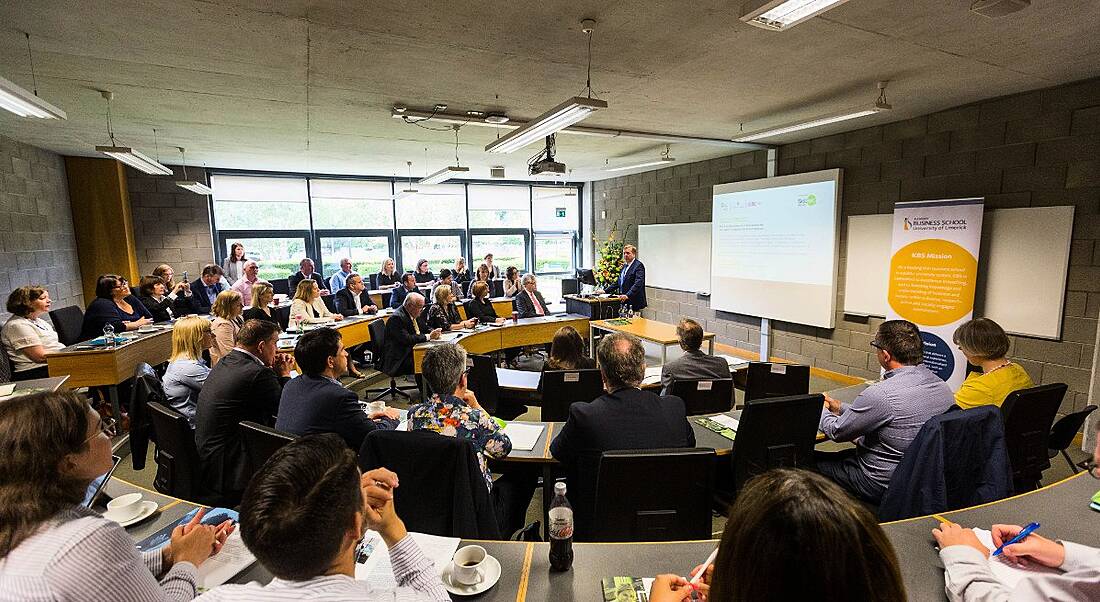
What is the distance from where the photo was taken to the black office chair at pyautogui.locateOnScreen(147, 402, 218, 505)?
7.67 ft

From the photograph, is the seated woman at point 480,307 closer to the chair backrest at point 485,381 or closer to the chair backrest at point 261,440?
the chair backrest at point 485,381

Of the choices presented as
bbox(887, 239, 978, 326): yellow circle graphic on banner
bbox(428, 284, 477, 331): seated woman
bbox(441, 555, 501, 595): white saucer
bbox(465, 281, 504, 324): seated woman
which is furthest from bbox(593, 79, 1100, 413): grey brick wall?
bbox(441, 555, 501, 595): white saucer

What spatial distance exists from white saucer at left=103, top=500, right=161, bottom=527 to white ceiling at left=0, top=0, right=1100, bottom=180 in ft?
7.65

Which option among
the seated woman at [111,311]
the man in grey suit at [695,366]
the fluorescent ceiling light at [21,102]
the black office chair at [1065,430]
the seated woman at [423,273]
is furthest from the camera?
the seated woman at [423,273]

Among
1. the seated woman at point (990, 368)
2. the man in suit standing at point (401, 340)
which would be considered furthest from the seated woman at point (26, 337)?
the seated woman at point (990, 368)

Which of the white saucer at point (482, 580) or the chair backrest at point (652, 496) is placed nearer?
the white saucer at point (482, 580)

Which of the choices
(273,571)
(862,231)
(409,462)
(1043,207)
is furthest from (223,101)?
(1043,207)

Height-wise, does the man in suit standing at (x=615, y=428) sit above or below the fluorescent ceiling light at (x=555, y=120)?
below

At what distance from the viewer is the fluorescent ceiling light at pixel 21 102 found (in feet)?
8.48

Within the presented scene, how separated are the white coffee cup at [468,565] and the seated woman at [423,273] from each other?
7938 mm

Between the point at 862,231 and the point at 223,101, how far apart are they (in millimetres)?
6616

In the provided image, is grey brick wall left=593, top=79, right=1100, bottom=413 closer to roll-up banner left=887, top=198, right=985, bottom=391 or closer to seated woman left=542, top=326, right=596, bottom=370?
roll-up banner left=887, top=198, right=985, bottom=391

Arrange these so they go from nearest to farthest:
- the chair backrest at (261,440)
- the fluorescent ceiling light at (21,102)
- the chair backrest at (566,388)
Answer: the chair backrest at (261,440) → the fluorescent ceiling light at (21,102) → the chair backrest at (566,388)

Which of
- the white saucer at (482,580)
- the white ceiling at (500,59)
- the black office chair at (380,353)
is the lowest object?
the black office chair at (380,353)
